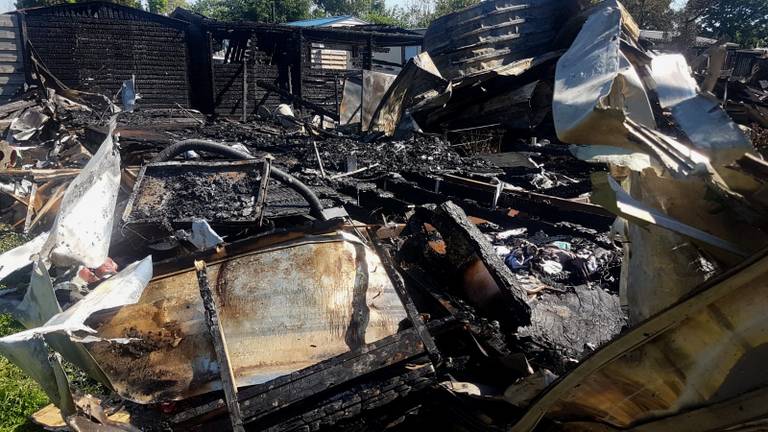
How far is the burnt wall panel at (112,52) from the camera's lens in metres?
13.6

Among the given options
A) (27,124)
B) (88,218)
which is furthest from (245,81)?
(88,218)

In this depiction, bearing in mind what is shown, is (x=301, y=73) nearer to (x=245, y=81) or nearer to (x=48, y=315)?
(x=245, y=81)

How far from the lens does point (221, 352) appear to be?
1.89 metres

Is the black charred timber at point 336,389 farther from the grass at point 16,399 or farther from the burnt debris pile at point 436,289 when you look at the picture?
the grass at point 16,399

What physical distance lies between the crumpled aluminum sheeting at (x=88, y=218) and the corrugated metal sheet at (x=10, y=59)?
12.7 m

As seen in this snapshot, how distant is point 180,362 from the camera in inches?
82.8

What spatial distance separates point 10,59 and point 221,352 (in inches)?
605

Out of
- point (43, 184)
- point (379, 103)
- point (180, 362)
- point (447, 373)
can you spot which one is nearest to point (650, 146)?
point (447, 373)

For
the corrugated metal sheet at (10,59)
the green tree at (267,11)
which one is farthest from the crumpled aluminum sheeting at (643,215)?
the green tree at (267,11)

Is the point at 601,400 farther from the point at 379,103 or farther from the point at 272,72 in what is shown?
the point at 272,72

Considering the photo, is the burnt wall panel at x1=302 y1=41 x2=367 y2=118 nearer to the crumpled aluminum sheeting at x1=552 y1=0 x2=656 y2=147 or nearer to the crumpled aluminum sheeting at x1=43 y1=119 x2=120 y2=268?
the crumpled aluminum sheeting at x1=43 y1=119 x2=120 y2=268

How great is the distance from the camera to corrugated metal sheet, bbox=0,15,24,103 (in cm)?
1311

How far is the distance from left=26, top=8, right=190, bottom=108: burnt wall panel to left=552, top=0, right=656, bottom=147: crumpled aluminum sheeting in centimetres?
1489

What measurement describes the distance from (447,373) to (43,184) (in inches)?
220
